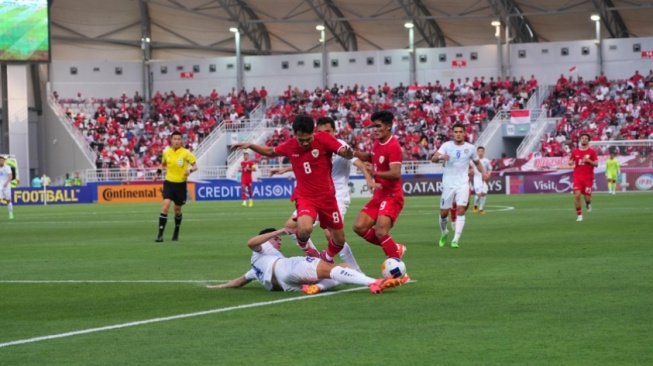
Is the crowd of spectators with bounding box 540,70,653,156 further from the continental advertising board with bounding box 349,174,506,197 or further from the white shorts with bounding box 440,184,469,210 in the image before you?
the white shorts with bounding box 440,184,469,210

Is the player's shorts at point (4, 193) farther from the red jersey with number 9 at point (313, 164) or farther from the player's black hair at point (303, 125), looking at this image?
the player's black hair at point (303, 125)

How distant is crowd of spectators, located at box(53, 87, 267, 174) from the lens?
72375 millimetres

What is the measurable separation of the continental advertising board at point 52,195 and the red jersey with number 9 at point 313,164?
49.3 m

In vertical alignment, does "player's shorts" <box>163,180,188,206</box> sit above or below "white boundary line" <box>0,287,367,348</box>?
above

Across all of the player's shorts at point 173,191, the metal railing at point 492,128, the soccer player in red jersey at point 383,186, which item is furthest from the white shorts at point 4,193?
the metal railing at point 492,128

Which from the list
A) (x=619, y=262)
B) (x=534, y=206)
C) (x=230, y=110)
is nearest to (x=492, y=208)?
(x=534, y=206)

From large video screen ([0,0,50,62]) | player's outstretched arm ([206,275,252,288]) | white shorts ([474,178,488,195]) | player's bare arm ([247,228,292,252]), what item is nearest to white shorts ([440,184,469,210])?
player's outstretched arm ([206,275,252,288])

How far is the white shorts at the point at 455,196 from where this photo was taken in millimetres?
22594

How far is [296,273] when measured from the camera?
1340 cm

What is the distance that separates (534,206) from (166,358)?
110 ft

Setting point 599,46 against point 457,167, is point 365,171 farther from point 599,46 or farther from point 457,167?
point 599,46

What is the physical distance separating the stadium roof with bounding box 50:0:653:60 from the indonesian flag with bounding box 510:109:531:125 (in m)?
6.38

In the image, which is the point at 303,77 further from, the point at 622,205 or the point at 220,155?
the point at 622,205

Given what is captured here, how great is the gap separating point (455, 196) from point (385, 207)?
7406 millimetres
